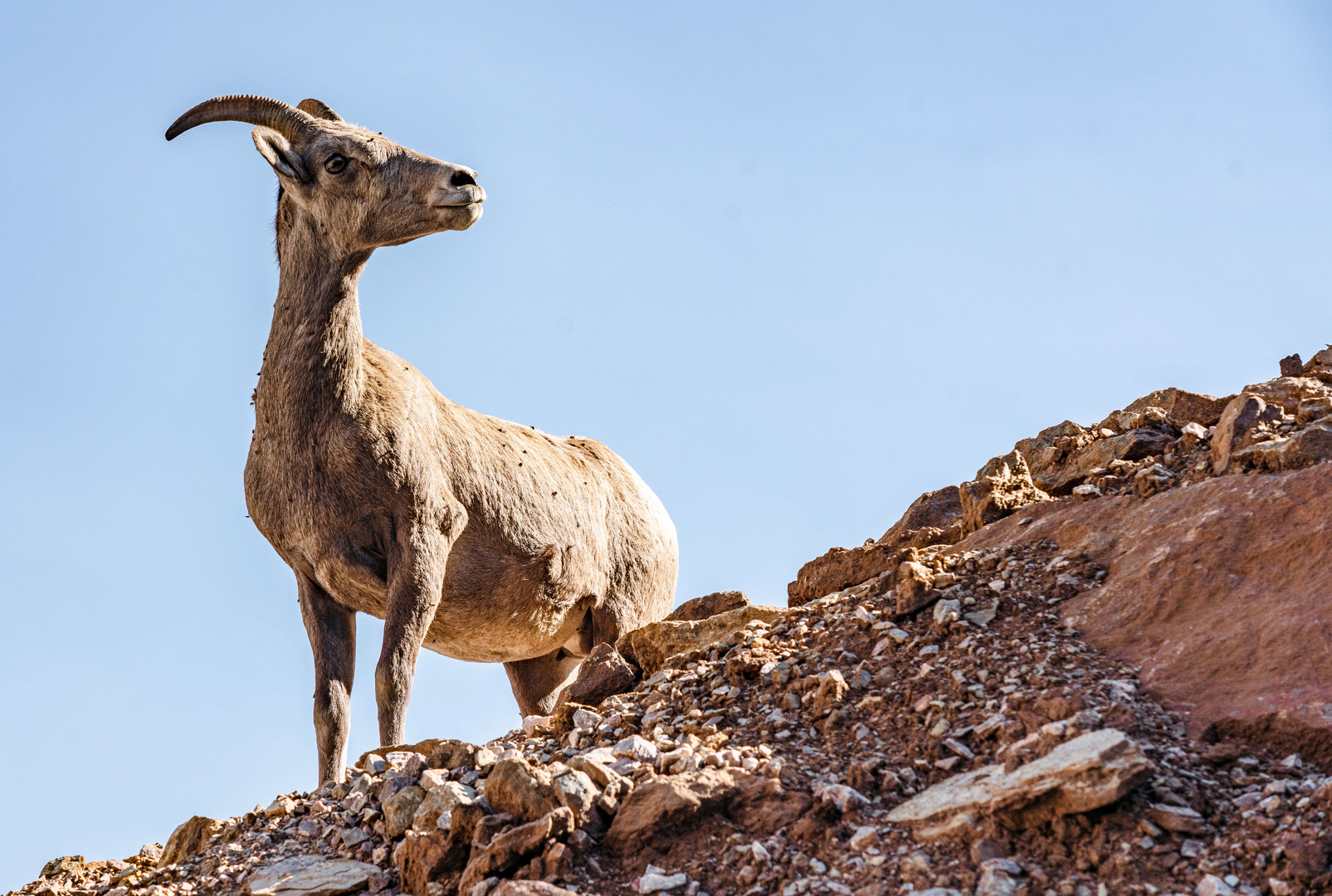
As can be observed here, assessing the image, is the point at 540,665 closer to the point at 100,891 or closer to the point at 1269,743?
the point at 100,891

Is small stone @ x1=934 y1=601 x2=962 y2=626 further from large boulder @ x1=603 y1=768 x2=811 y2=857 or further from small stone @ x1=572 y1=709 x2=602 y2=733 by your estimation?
small stone @ x1=572 y1=709 x2=602 y2=733

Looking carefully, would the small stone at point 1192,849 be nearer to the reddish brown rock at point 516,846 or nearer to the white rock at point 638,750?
the white rock at point 638,750

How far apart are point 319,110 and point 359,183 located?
1296 millimetres

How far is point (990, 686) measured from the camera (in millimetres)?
5402

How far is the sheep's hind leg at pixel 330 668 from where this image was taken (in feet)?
25.2

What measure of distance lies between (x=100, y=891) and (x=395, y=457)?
3126 millimetres

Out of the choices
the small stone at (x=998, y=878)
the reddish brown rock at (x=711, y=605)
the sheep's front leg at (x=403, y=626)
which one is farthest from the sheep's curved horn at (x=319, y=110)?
the small stone at (x=998, y=878)

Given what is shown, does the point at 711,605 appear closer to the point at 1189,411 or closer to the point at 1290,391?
the point at 1189,411

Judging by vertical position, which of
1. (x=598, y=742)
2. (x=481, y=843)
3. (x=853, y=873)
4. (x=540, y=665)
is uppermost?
(x=540, y=665)

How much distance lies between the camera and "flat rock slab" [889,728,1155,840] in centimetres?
439

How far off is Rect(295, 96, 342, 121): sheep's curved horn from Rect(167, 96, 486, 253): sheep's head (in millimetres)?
554

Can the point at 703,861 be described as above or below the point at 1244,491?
below

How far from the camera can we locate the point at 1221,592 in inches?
231

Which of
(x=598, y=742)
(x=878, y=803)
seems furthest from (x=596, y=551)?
(x=878, y=803)
